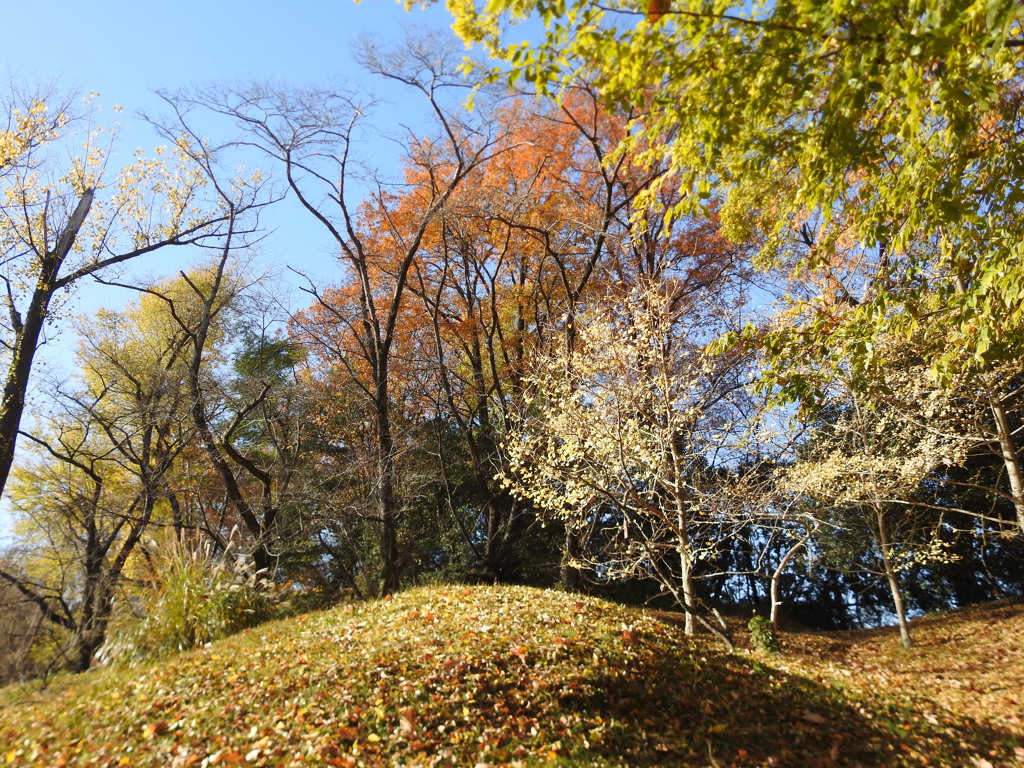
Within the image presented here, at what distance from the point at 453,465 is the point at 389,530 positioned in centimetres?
398

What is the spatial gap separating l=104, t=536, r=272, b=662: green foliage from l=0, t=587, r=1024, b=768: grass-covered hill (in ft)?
2.29

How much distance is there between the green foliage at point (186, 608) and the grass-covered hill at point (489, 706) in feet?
→ 2.29

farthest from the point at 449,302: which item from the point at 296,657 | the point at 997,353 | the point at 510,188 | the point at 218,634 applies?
the point at 997,353

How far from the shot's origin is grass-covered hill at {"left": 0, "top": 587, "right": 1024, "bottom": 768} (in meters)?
3.59

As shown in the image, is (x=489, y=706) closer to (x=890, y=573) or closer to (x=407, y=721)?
(x=407, y=721)

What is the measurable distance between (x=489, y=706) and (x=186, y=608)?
4252mm

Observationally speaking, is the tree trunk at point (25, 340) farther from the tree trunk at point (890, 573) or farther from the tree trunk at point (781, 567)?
the tree trunk at point (890, 573)

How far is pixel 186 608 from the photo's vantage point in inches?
258

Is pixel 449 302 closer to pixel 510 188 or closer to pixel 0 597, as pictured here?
pixel 510 188

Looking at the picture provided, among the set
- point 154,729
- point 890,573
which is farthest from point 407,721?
point 890,573

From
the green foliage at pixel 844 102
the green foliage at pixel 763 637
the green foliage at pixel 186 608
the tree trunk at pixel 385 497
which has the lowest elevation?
the green foliage at pixel 763 637

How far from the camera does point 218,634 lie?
648 cm

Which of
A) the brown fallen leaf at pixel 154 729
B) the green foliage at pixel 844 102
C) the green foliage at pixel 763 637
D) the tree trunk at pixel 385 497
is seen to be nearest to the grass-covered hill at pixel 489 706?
the brown fallen leaf at pixel 154 729

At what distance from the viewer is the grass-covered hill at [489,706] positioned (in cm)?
359
